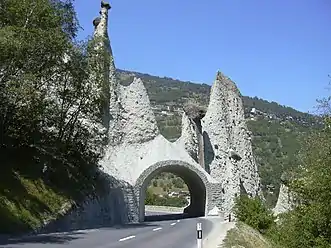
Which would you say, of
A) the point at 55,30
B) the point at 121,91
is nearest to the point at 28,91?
the point at 55,30

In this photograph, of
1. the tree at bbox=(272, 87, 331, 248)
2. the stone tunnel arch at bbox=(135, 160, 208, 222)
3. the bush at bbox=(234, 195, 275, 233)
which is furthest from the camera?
the stone tunnel arch at bbox=(135, 160, 208, 222)

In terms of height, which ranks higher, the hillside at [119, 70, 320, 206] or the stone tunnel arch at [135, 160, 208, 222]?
the hillside at [119, 70, 320, 206]

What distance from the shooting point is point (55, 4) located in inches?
948

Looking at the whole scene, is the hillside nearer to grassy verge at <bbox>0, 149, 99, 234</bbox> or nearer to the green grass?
grassy verge at <bbox>0, 149, 99, 234</bbox>

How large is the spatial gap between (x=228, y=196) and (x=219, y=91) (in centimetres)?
923

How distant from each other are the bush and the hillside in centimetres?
2418

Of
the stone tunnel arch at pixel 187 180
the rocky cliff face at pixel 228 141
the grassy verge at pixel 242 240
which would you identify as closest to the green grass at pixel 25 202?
the grassy verge at pixel 242 240

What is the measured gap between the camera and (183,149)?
135 feet

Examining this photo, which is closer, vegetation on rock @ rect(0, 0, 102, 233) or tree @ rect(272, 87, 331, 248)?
tree @ rect(272, 87, 331, 248)

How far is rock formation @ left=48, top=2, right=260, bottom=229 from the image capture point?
36.8m

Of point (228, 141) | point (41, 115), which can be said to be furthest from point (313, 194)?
point (228, 141)

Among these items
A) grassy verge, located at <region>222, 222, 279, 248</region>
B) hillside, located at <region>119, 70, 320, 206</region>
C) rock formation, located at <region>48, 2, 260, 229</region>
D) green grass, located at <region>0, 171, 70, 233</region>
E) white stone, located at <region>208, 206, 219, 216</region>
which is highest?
hillside, located at <region>119, 70, 320, 206</region>

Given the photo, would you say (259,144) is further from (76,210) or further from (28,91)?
(28,91)

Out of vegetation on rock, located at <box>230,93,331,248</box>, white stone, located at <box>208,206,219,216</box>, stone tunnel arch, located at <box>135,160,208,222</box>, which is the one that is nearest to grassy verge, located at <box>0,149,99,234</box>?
stone tunnel arch, located at <box>135,160,208,222</box>
